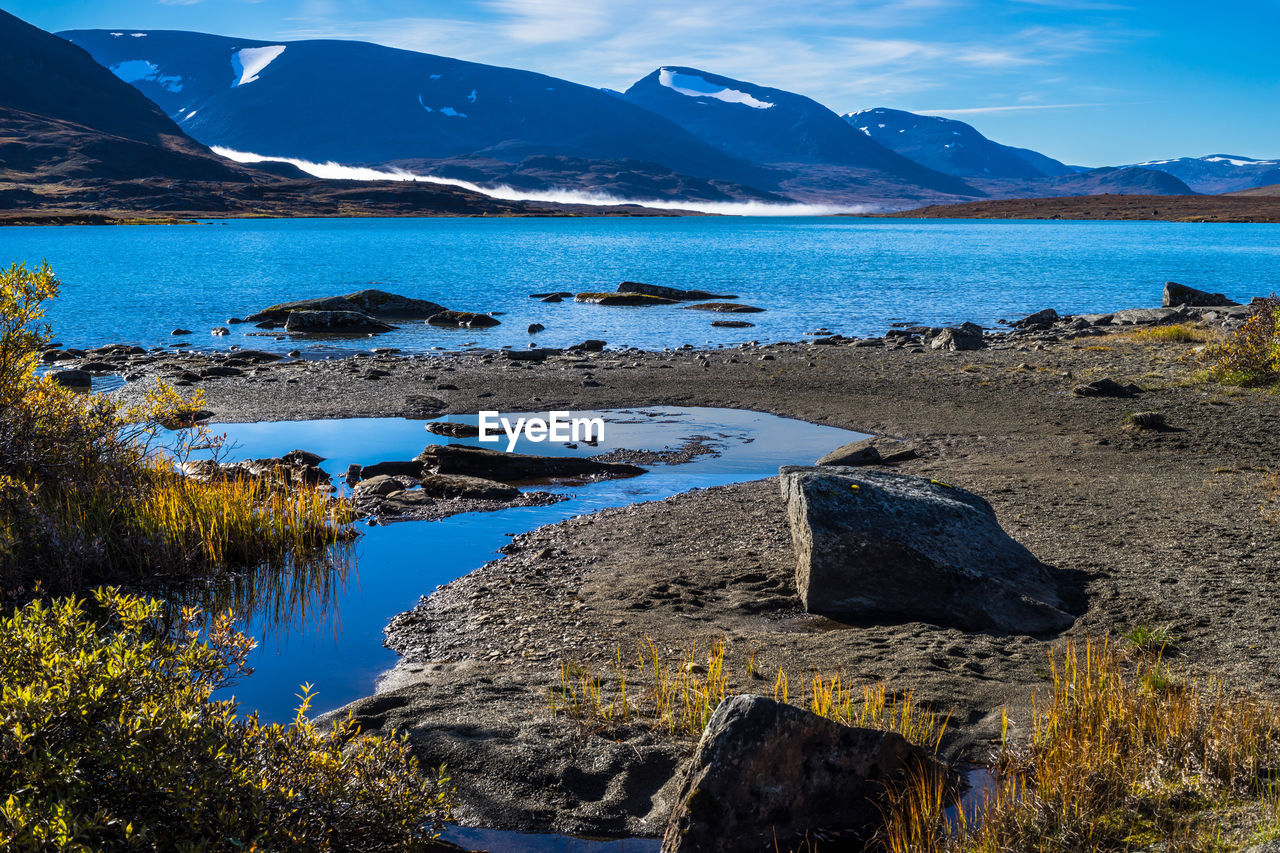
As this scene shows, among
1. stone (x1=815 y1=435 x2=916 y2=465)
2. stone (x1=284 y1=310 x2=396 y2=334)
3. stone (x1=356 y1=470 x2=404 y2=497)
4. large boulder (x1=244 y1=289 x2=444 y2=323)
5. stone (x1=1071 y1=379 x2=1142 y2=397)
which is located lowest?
stone (x1=356 y1=470 x2=404 y2=497)

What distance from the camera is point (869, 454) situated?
53.7 feet

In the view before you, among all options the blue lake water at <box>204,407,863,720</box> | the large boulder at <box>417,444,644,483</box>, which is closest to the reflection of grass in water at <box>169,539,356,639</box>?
the blue lake water at <box>204,407,863,720</box>

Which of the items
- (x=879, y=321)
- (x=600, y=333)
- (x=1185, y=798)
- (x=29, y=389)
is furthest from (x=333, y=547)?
(x=879, y=321)

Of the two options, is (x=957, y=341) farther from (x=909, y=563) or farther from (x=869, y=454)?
(x=909, y=563)

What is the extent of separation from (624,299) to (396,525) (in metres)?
38.9

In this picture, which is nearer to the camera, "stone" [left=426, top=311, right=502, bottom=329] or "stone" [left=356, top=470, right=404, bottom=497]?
"stone" [left=356, top=470, right=404, bottom=497]

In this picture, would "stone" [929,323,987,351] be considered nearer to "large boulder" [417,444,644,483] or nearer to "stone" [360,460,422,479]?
"large boulder" [417,444,644,483]

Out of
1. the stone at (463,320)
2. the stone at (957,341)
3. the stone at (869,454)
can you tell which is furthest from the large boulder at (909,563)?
the stone at (463,320)

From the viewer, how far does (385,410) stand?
22469 millimetres

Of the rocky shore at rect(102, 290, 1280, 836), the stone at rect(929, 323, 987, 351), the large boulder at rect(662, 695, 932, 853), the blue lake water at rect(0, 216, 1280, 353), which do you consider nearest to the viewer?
the large boulder at rect(662, 695, 932, 853)

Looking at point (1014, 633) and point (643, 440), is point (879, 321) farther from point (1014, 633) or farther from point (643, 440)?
point (1014, 633)

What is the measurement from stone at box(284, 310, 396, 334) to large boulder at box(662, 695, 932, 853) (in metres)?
38.1

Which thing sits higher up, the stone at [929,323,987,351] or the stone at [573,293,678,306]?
the stone at [573,293,678,306]

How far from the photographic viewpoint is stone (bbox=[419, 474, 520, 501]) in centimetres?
1503
